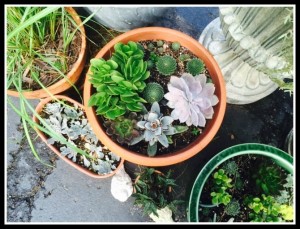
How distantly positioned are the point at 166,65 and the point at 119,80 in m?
0.17

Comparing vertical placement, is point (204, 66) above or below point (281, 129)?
above

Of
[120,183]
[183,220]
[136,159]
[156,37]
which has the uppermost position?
[156,37]

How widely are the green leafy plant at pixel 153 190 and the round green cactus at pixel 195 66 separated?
0.38 m

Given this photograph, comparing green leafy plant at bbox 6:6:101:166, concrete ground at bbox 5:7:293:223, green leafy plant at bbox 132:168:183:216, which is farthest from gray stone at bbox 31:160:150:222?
green leafy plant at bbox 6:6:101:166

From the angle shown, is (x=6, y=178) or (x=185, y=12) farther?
(x=185, y=12)

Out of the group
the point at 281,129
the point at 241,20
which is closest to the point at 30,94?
the point at 241,20

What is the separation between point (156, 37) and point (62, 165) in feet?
2.02

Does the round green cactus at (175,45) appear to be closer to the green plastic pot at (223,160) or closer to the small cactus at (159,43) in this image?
the small cactus at (159,43)

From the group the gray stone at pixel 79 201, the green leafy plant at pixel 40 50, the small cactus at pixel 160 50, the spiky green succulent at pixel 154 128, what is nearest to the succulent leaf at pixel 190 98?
the spiky green succulent at pixel 154 128

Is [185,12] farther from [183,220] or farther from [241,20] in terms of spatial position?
[183,220]

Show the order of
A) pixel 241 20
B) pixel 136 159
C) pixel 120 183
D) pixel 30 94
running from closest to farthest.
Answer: pixel 241 20 < pixel 136 159 < pixel 30 94 < pixel 120 183

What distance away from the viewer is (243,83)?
5.03 feet

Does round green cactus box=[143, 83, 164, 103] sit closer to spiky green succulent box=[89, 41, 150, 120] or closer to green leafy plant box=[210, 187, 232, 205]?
spiky green succulent box=[89, 41, 150, 120]

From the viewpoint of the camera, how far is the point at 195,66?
130cm
